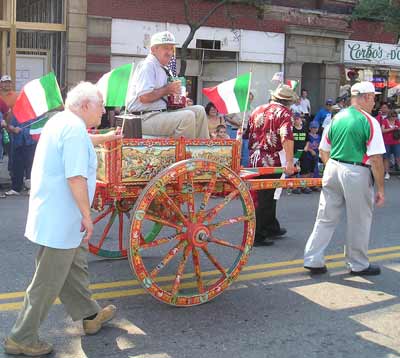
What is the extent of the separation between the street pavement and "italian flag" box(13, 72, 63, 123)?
1508 mm

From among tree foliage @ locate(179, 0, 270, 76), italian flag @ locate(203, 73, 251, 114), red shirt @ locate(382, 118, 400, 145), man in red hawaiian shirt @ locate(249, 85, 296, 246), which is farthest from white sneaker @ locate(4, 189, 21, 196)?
red shirt @ locate(382, 118, 400, 145)

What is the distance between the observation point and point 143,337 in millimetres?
4535

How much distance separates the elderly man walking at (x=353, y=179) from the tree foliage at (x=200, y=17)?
34.3ft

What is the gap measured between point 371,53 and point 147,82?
18.2m

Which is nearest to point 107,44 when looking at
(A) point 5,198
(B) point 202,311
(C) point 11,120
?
(C) point 11,120

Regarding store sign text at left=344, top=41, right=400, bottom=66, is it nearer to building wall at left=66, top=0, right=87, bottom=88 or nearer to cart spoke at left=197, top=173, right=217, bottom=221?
building wall at left=66, top=0, right=87, bottom=88

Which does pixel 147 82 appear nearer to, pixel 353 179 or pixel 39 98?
pixel 39 98

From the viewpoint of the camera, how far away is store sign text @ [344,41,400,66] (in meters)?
21.7

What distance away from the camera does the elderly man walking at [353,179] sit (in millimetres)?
5961

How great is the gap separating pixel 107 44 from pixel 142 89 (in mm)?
11666

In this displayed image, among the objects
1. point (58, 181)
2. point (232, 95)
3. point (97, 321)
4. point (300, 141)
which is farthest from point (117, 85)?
point (300, 141)

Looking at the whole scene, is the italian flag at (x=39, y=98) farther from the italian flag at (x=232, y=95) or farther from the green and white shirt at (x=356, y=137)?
the green and white shirt at (x=356, y=137)

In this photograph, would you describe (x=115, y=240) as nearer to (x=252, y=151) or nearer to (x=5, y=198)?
(x=252, y=151)

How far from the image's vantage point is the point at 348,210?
20.0 feet
